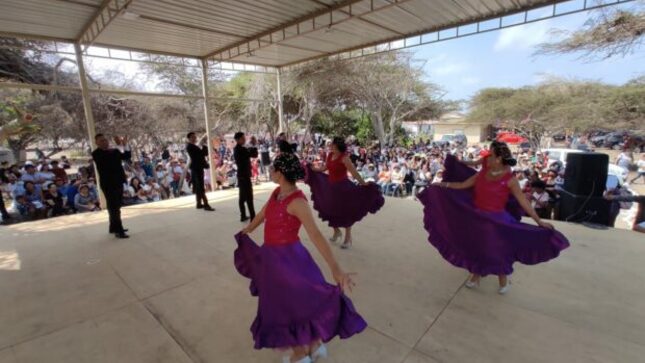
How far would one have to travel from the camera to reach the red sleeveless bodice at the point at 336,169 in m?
4.27

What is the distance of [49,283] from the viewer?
11.6 feet

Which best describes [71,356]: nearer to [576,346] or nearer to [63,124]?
[576,346]

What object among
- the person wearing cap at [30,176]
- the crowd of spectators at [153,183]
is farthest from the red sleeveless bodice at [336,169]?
the person wearing cap at [30,176]

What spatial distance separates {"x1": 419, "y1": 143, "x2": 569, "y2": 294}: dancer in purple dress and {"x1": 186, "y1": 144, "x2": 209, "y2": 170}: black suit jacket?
439 cm

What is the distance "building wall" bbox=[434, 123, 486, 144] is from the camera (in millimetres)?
38050

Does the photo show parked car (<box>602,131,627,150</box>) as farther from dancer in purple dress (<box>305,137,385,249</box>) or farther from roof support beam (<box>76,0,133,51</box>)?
roof support beam (<box>76,0,133,51</box>)

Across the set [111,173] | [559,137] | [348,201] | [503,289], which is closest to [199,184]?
[111,173]

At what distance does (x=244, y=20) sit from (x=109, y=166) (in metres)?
3.58

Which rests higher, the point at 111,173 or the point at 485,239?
the point at 111,173

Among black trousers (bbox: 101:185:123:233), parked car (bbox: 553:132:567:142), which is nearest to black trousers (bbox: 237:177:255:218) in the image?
black trousers (bbox: 101:185:123:233)

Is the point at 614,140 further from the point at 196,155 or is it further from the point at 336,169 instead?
the point at 196,155

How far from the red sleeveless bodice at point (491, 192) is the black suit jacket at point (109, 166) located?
474 cm

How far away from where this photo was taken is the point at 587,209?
5.12 m

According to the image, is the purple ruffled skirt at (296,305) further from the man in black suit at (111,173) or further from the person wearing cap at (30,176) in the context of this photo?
the person wearing cap at (30,176)
